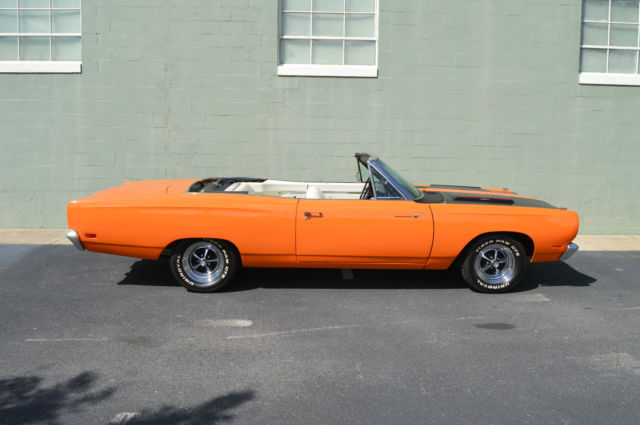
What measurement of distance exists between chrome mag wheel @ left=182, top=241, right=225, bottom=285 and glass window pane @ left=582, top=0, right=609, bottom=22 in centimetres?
704

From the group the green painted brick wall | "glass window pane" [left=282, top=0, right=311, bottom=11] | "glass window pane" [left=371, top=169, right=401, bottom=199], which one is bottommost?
"glass window pane" [left=371, top=169, right=401, bottom=199]

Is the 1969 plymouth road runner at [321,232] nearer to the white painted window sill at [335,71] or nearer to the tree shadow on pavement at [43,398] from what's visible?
the tree shadow on pavement at [43,398]

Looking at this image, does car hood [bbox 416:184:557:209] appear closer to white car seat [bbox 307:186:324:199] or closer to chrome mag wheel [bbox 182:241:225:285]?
white car seat [bbox 307:186:324:199]

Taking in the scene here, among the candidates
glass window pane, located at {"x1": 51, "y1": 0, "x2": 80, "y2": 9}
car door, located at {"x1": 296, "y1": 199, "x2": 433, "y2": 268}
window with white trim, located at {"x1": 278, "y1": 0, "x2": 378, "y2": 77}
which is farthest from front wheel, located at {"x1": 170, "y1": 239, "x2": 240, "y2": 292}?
glass window pane, located at {"x1": 51, "y1": 0, "x2": 80, "y2": 9}

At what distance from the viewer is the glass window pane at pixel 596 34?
9734mm

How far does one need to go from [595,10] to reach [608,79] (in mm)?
1092

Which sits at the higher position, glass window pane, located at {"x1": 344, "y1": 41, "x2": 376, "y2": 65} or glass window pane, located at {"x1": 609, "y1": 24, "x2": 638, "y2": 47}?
glass window pane, located at {"x1": 609, "y1": 24, "x2": 638, "y2": 47}

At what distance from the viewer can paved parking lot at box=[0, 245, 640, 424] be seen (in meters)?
3.77

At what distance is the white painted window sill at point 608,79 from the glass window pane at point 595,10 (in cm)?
87

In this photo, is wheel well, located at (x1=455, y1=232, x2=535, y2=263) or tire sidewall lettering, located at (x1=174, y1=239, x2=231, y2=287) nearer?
tire sidewall lettering, located at (x1=174, y1=239, x2=231, y2=287)

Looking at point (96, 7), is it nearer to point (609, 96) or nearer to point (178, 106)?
point (178, 106)

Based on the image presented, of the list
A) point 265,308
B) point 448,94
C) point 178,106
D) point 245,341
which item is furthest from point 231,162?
point 245,341

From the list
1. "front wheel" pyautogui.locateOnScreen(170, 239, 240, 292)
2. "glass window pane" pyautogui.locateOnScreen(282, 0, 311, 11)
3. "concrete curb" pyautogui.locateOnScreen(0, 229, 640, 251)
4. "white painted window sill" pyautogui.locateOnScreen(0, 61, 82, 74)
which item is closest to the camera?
"front wheel" pyautogui.locateOnScreen(170, 239, 240, 292)

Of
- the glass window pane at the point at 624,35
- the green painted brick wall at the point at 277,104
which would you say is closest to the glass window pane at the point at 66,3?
the green painted brick wall at the point at 277,104
